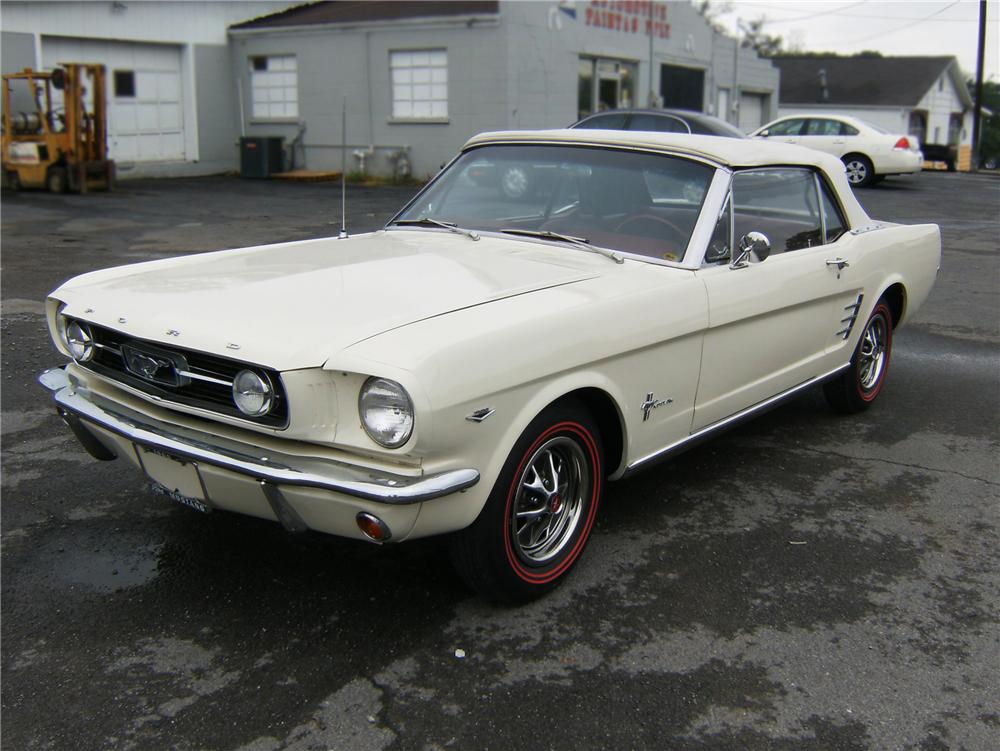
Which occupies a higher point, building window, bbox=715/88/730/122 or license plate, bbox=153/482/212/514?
building window, bbox=715/88/730/122

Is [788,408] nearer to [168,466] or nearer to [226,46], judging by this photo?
[168,466]

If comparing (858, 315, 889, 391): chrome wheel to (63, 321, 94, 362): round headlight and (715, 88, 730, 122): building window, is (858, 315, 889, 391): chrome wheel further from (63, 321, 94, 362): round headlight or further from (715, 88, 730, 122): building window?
(715, 88, 730, 122): building window

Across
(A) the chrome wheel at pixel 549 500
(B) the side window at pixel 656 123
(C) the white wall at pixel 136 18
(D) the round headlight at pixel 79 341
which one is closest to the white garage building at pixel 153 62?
(C) the white wall at pixel 136 18

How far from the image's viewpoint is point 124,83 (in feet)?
68.9

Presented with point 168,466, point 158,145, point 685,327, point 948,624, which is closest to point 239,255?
point 168,466

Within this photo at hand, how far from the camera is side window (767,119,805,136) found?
65.8 ft

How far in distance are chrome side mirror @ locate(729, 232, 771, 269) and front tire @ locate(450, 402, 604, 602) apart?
112 cm

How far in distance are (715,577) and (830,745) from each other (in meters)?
1.01

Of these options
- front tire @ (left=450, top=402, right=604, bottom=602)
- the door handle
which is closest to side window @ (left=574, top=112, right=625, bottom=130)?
the door handle

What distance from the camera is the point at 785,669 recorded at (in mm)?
3098

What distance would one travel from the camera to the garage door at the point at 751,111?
1155 inches

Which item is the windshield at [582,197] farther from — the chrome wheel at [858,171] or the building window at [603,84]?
the building window at [603,84]

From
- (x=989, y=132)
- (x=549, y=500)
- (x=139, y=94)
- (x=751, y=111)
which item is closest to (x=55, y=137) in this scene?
(x=139, y=94)

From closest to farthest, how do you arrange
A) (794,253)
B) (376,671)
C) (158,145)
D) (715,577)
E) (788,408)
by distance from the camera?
1. (376,671)
2. (715,577)
3. (794,253)
4. (788,408)
5. (158,145)
